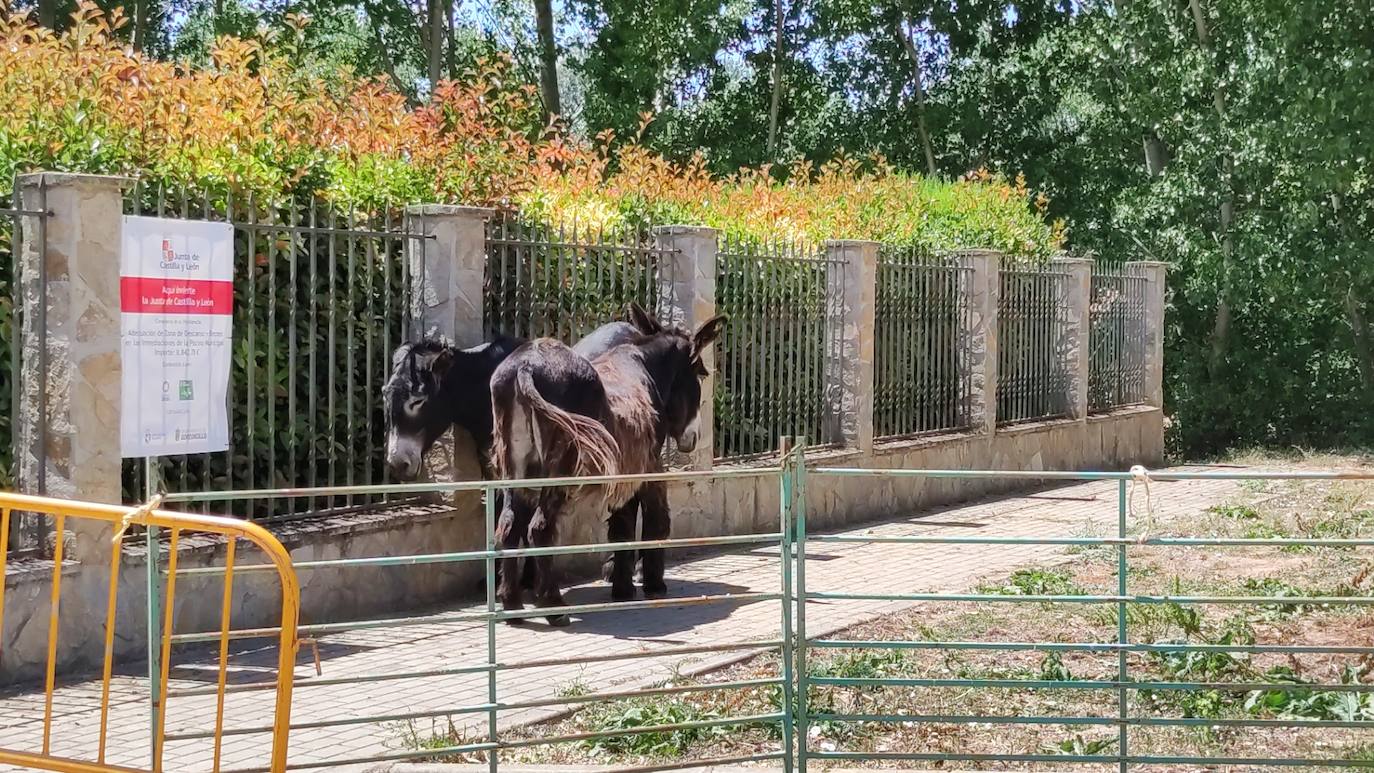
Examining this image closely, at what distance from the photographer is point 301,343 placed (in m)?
9.59

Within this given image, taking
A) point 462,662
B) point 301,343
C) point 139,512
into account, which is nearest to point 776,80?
point 301,343

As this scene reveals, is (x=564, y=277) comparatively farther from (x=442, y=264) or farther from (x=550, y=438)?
(x=550, y=438)

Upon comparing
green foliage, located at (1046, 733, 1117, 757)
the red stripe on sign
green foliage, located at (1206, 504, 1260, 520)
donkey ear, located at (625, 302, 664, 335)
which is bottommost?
green foliage, located at (1046, 733, 1117, 757)

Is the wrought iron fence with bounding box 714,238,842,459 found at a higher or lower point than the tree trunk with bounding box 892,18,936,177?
lower

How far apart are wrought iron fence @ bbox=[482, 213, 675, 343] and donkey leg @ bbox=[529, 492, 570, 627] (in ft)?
6.39

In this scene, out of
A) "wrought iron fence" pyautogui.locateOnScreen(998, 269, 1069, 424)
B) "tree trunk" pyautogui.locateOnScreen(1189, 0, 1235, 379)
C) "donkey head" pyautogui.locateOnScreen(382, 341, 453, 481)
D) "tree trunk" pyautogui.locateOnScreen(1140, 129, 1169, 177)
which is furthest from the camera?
"tree trunk" pyautogui.locateOnScreen(1140, 129, 1169, 177)

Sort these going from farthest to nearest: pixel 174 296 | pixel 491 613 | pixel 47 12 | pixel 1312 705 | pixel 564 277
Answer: pixel 47 12 < pixel 564 277 < pixel 174 296 < pixel 1312 705 < pixel 491 613

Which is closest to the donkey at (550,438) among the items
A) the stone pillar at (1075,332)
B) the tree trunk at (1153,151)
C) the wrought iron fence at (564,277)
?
the wrought iron fence at (564,277)

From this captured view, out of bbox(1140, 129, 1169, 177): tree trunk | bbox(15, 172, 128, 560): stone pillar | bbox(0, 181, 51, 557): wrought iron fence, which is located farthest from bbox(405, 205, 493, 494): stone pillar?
bbox(1140, 129, 1169, 177): tree trunk

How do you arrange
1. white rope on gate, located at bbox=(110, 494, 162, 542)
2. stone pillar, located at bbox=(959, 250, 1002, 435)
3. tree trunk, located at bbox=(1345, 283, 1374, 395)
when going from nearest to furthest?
white rope on gate, located at bbox=(110, 494, 162, 542), stone pillar, located at bbox=(959, 250, 1002, 435), tree trunk, located at bbox=(1345, 283, 1374, 395)

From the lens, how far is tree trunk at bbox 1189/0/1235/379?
21141 mm

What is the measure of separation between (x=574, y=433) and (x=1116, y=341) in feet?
40.3

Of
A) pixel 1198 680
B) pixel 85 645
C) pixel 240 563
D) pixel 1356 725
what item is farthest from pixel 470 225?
pixel 1356 725

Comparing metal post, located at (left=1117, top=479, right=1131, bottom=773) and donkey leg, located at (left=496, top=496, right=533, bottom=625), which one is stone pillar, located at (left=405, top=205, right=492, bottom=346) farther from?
metal post, located at (left=1117, top=479, right=1131, bottom=773)
